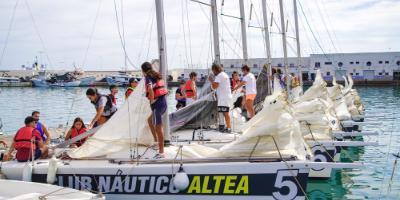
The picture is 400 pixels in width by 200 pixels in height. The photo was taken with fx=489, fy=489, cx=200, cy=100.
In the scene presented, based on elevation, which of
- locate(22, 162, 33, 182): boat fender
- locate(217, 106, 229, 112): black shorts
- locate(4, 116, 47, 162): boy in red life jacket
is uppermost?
locate(217, 106, 229, 112): black shorts

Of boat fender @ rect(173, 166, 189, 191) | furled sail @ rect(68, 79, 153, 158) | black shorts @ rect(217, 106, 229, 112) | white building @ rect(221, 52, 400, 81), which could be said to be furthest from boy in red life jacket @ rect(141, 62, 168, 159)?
white building @ rect(221, 52, 400, 81)

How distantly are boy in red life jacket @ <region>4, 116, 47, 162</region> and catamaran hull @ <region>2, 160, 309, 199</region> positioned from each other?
46 centimetres

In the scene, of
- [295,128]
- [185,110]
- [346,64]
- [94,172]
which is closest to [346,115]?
[185,110]

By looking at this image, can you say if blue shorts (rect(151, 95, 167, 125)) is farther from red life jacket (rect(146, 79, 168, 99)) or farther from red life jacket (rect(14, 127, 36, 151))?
red life jacket (rect(14, 127, 36, 151))

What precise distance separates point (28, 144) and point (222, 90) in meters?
4.96

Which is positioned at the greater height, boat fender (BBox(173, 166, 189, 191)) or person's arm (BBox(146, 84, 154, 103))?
person's arm (BBox(146, 84, 154, 103))

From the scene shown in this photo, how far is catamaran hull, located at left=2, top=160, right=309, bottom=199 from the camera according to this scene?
324 inches

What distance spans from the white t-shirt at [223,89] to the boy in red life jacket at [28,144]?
456 cm

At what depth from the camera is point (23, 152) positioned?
9.79m

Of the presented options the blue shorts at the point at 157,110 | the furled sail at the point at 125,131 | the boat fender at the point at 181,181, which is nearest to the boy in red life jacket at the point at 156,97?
the blue shorts at the point at 157,110

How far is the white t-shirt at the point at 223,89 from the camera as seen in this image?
12.4 m

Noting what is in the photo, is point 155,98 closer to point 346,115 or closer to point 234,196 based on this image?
point 234,196

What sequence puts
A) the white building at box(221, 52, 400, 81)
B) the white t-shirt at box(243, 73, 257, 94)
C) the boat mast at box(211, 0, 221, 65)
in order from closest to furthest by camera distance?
the boat mast at box(211, 0, 221, 65), the white t-shirt at box(243, 73, 257, 94), the white building at box(221, 52, 400, 81)

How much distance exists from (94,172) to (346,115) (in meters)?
12.8
